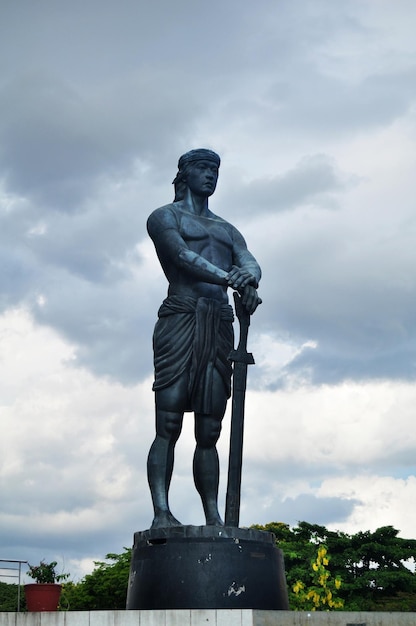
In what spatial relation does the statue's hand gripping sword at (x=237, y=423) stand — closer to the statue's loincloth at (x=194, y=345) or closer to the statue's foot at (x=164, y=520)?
the statue's loincloth at (x=194, y=345)

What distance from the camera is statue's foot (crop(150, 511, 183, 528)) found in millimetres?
9297

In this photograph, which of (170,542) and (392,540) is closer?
(170,542)

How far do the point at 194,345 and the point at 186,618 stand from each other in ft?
9.28

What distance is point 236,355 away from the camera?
31.4 feet

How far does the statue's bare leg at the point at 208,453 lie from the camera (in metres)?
9.66

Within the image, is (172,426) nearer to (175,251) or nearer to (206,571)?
(206,571)

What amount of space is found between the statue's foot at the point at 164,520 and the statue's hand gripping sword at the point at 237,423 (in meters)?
0.53

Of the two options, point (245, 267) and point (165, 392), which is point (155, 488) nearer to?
point (165, 392)

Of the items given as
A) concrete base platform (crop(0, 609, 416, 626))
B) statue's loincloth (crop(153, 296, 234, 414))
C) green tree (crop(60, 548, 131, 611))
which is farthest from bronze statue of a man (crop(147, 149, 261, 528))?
green tree (crop(60, 548, 131, 611))

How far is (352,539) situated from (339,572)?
1222 mm

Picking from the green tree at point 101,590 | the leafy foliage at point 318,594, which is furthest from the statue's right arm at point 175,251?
the green tree at point 101,590

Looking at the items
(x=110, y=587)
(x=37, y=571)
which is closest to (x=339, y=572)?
(x=110, y=587)

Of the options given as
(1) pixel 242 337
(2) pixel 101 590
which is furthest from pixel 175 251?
(2) pixel 101 590

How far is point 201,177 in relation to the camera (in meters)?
10.3
